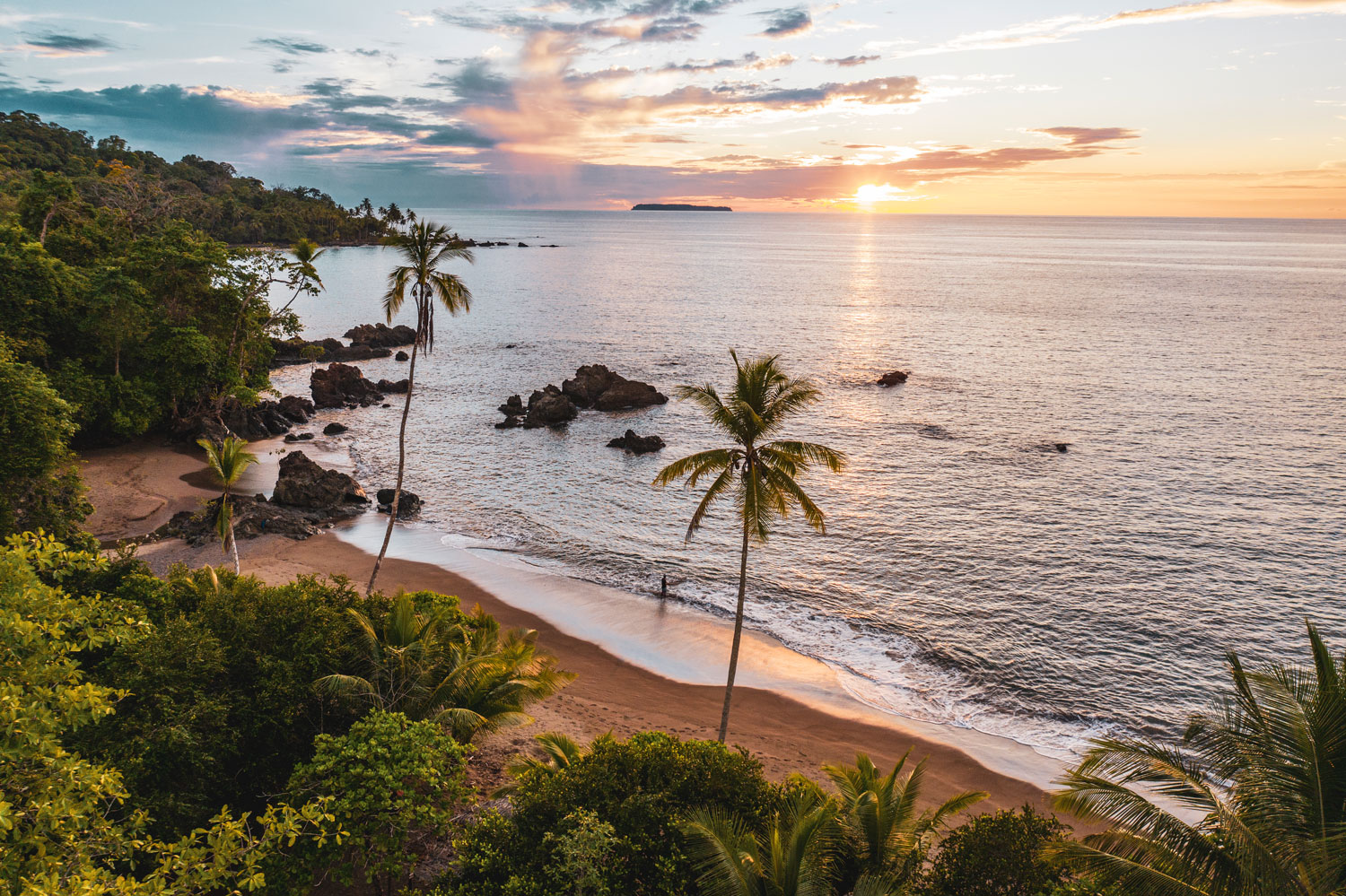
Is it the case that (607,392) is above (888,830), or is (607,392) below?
above

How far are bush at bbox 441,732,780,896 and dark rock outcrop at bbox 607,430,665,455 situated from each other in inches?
1418

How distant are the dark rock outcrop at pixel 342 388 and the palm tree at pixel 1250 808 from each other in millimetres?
61547

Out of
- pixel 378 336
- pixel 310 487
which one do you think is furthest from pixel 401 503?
pixel 378 336

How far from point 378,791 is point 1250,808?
→ 12.9m

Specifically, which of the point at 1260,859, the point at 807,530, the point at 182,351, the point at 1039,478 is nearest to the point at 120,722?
the point at 1260,859

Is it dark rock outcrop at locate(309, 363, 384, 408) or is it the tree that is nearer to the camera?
the tree

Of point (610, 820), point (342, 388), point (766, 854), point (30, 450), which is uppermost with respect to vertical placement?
point (30, 450)

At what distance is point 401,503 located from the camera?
130 ft

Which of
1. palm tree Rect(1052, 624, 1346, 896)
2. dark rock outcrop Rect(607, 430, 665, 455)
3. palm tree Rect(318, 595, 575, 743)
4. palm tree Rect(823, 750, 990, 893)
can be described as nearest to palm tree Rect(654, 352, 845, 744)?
palm tree Rect(318, 595, 575, 743)

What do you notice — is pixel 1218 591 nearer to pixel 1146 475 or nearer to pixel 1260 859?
→ pixel 1146 475

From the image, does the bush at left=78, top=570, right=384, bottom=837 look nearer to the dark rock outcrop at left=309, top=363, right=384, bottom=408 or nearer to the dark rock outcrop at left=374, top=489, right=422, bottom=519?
the dark rock outcrop at left=374, top=489, right=422, bottom=519

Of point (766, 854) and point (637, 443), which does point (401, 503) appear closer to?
point (637, 443)

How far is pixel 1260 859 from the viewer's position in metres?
8.62

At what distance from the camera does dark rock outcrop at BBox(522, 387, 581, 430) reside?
56500mm
